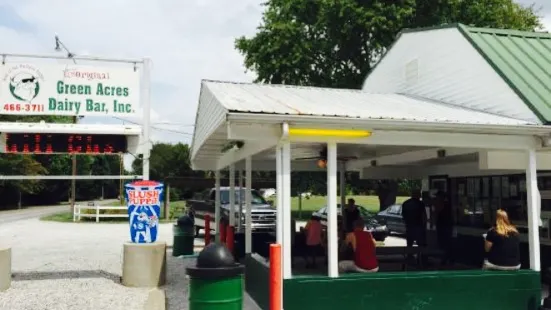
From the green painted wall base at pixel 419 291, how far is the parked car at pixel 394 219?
46.9ft

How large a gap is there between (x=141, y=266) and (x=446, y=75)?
7.44 m

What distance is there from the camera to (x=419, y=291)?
7.68m

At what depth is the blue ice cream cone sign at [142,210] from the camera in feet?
35.9

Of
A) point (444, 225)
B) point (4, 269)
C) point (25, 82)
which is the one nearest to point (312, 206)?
point (444, 225)

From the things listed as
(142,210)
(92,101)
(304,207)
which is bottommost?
(304,207)

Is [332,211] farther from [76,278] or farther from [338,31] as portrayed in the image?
[338,31]

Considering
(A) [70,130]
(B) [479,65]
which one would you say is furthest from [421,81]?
(A) [70,130]

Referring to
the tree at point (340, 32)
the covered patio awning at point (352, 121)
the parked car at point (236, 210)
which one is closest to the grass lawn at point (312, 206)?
the tree at point (340, 32)

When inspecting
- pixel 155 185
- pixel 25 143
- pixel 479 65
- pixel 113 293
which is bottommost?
pixel 113 293

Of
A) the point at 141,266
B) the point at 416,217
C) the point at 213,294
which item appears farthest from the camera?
the point at 416,217

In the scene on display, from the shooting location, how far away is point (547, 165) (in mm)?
9062

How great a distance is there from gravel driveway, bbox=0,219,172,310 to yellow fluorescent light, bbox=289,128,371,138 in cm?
398

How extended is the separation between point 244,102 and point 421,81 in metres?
6.86

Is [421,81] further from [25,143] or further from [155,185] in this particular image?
[25,143]
